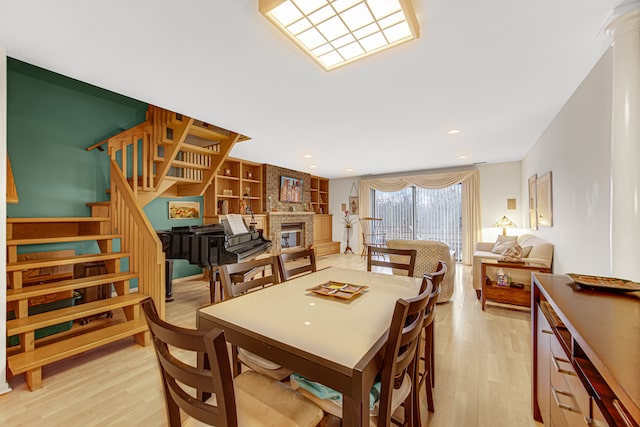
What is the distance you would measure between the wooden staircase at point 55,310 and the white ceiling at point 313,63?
1.63 metres

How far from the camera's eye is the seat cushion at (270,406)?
3.17 feet

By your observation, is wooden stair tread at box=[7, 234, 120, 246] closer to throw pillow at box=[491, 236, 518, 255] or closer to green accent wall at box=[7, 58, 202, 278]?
green accent wall at box=[7, 58, 202, 278]

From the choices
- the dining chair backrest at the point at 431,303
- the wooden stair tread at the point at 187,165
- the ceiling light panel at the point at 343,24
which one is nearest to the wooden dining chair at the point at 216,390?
the dining chair backrest at the point at 431,303

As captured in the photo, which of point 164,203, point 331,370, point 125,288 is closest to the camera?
point 331,370

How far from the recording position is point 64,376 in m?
2.04

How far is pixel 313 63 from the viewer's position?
2.01 metres

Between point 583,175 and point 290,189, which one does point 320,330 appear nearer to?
point 583,175

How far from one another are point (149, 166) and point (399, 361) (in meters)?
3.63

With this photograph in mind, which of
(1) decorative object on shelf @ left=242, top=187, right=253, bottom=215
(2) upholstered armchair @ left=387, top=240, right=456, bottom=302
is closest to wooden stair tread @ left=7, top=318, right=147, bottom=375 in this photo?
(2) upholstered armchair @ left=387, top=240, right=456, bottom=302

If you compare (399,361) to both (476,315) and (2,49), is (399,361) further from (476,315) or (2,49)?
(2,49)

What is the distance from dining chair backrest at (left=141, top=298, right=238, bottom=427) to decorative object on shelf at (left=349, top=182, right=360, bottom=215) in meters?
7.49

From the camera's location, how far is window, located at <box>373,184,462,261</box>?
6.72m

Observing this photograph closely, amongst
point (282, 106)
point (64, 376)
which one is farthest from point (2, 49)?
point (64, 376)

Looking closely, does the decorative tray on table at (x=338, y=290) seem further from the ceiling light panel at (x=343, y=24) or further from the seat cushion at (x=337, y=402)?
the ceiling light panel at (x=343, y=24)
